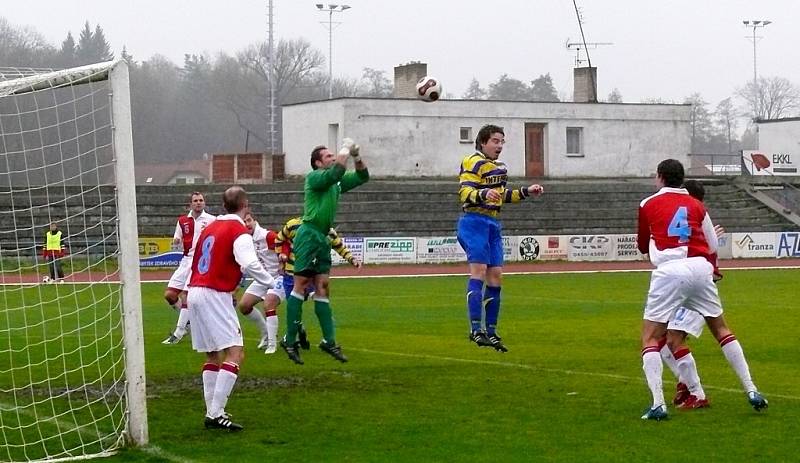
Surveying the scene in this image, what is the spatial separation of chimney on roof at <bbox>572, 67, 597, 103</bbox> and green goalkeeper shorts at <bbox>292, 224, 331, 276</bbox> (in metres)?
58.6

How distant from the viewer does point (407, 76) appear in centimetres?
6631

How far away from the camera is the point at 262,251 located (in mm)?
17141

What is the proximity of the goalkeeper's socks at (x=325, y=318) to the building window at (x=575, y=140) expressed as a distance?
53435 mm

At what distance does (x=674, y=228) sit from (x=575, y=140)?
56.7m

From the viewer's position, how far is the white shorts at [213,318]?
9.41 metres

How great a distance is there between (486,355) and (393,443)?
6.10 metres

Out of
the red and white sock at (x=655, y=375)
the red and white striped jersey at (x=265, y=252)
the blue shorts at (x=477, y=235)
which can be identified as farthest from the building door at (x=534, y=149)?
the red and white sock at (x=655, y=375)

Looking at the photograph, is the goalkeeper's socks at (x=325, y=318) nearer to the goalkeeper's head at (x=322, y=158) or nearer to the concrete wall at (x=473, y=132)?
the goalkeeper's head at (x=322, y=158)

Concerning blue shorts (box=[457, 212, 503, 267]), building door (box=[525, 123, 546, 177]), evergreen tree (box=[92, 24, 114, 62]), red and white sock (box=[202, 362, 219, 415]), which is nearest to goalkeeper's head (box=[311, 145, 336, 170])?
blue shorts (box=[457, 212, 503, 267])

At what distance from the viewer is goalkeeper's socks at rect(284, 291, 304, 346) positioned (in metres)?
13.3

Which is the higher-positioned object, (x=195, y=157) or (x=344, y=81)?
(x=344, y=81)

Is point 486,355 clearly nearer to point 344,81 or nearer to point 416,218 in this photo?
point 416,218

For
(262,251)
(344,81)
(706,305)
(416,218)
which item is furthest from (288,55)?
(706,305)

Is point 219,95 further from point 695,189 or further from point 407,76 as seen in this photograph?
point 695,189
